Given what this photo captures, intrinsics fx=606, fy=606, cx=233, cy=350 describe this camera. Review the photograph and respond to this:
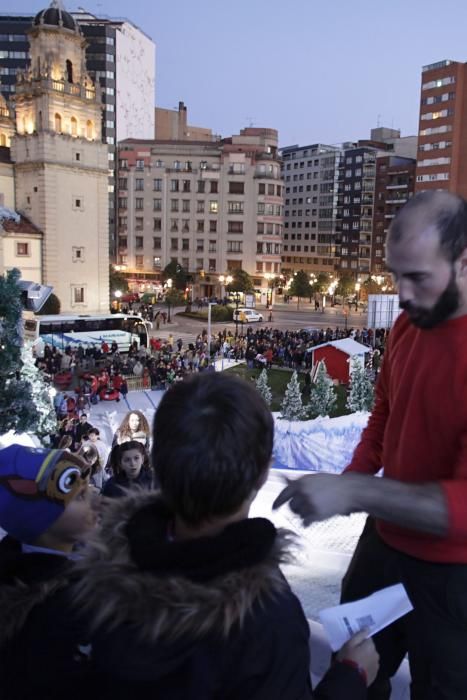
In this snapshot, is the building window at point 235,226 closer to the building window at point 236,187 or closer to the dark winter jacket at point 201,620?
the building window at point 236,187

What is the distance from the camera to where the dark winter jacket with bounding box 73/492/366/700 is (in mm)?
1321

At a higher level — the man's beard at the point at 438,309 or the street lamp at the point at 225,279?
the man's beard at the point at 438,309

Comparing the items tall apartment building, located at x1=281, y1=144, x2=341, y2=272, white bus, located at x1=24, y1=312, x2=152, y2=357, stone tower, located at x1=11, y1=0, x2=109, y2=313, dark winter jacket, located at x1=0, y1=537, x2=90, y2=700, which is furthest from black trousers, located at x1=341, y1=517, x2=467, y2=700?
tall apartment building, located at x1=281, y1=144, x2=341, y2=272

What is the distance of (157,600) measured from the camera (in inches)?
53.2

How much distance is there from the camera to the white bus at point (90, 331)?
28188 mm

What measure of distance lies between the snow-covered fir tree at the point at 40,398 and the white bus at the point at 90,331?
1376cm

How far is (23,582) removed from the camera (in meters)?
1.80

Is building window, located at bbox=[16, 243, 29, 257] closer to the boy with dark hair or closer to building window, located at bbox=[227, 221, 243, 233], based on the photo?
building window, located at bbox=[227, 221, 243, 233]

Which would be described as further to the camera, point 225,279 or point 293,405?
point 225,279

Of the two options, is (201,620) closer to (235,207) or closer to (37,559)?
(37,559)

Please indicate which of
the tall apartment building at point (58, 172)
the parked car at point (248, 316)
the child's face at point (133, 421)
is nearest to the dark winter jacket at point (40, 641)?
the child's face at point (133, 421)

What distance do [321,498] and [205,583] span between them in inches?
16.3

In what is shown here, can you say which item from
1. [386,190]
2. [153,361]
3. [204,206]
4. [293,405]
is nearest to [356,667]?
[293,405]

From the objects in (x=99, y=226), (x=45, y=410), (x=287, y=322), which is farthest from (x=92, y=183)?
(x=45, y=410)
